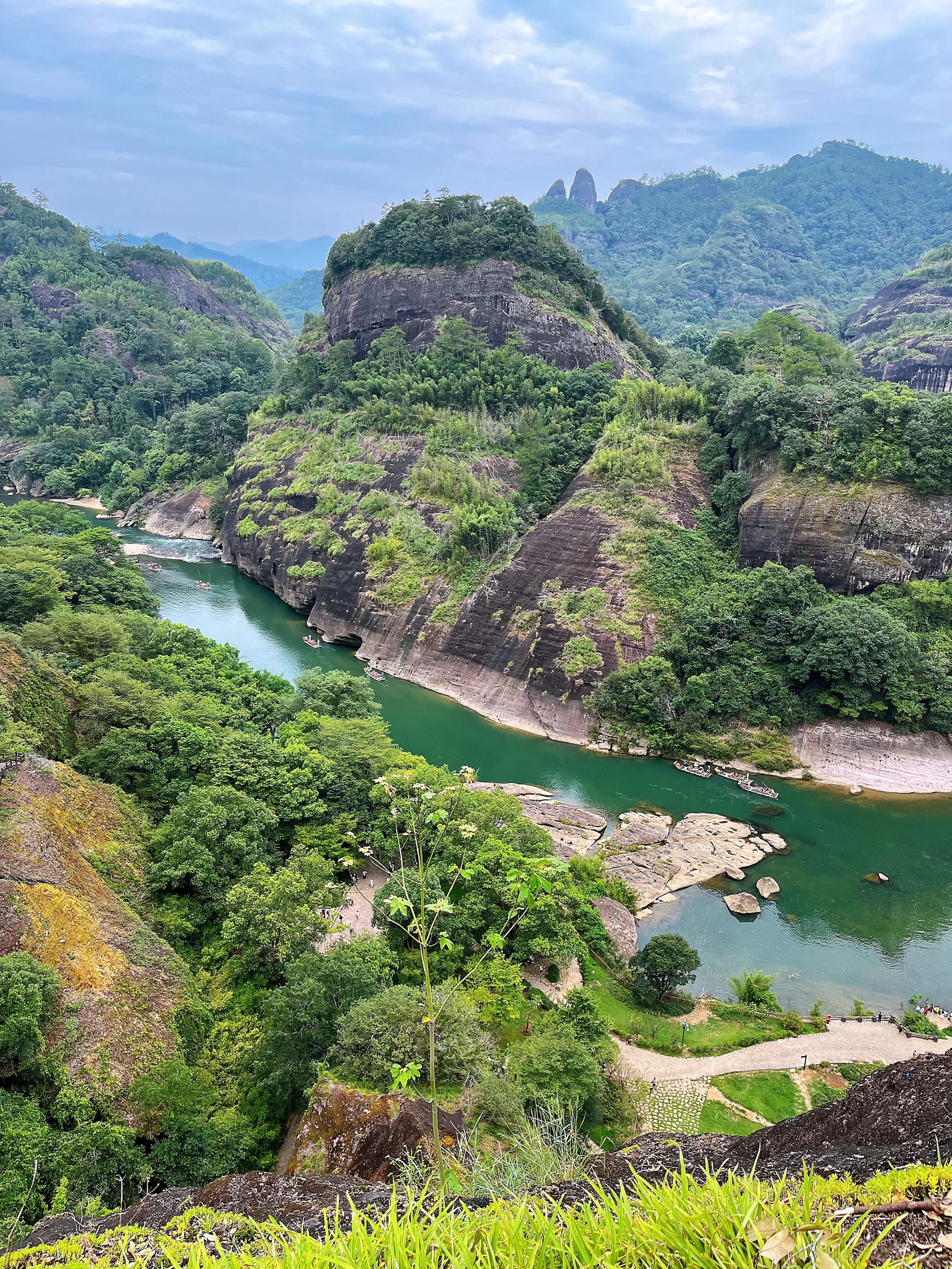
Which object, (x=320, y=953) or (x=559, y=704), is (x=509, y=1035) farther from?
(x=559, y=704)

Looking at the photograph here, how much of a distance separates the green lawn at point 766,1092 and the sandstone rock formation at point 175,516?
48244mm

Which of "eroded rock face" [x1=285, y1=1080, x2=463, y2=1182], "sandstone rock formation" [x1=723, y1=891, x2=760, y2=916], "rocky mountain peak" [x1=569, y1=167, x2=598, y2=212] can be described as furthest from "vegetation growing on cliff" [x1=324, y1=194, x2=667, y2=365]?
"rocky mountain peak" [x1=569, y1=167, x2=598, y2=212]

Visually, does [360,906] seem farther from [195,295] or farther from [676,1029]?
[195,295]

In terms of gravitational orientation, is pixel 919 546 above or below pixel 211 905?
above

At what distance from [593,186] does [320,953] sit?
16914 cm

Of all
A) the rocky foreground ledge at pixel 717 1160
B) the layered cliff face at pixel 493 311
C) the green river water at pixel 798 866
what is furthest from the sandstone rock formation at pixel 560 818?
the layered cliff face at pixel 493 311

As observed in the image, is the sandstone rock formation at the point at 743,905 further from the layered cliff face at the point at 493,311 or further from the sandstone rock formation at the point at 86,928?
the layered cliff face at the point at 493,311

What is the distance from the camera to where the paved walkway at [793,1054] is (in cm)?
1173

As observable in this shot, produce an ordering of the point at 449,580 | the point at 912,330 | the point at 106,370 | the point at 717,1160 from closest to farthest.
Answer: the point at 717,1160, the point at 449,580, the point at 912,330, the point at 106,370

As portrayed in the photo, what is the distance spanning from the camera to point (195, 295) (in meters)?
90.3

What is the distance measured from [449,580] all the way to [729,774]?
1537cm

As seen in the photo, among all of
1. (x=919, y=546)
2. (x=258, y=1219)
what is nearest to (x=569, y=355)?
(x=919, y=546)

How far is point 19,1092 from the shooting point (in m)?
7.44

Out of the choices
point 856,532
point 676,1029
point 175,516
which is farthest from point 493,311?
point 676,1029
